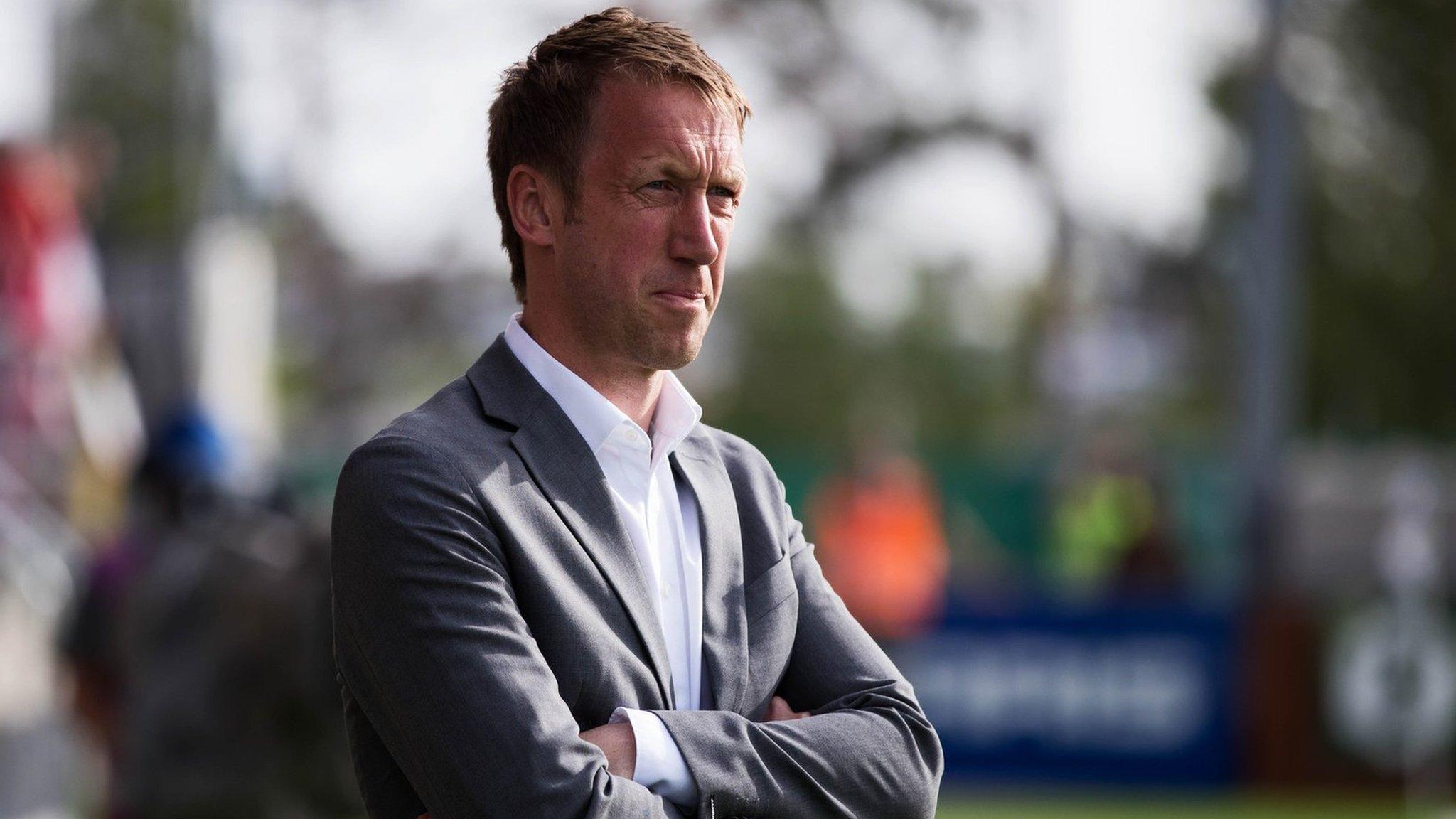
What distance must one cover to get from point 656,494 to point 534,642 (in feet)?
1.13

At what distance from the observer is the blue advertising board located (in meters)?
14.2

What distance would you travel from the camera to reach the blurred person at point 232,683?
556cm

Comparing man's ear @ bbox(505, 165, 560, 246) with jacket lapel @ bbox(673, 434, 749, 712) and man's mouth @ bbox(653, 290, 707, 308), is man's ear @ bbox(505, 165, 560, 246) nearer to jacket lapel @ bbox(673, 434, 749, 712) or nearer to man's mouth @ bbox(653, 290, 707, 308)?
man's mouth @ bbox(653, 290, 707, 308)

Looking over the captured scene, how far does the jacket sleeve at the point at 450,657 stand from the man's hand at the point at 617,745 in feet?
0.11

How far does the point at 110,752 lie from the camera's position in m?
6.45

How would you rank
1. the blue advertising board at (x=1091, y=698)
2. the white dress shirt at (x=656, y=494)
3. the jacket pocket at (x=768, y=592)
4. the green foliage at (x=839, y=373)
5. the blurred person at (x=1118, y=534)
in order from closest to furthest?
the white dress shirt at (x=656, y=494) < the jacket pocket at (x=768, y=592) < the blue advertising board at (x=1091, y=698) < the blurred person at (x=1118, y=534) < the green foliage at (x=839, y=373)

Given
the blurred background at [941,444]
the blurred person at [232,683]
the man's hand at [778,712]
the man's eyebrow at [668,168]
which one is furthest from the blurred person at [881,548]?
the man's eyebrow at [668,168]

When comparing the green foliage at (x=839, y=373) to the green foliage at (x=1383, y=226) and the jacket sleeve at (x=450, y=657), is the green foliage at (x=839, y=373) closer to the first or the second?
the green foliage at (x=1383, y=226)

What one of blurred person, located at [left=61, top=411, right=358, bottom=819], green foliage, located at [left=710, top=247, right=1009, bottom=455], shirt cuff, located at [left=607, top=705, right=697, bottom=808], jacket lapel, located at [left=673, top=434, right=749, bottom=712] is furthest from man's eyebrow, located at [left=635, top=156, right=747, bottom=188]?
green foliage, located at [left=710, top=247, right=1009, bottom=455]

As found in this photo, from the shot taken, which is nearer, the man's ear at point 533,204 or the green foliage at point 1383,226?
the man's ear at point 533,204

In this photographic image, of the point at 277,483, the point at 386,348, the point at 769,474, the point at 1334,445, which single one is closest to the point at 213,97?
the point at 277,483

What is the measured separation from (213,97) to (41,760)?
4.59 metres

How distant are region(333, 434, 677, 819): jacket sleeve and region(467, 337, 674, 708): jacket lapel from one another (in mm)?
130

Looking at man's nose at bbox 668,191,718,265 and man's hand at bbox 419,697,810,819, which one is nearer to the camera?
man's hand at bbox 419,697,810,819
